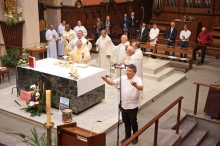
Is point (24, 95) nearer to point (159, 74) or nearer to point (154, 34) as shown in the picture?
point (159, 74)

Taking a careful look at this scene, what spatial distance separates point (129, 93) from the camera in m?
6.02

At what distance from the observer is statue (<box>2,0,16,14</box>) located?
37.5 ft

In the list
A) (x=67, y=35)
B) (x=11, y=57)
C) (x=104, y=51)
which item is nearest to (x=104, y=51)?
(x=104, y=51)

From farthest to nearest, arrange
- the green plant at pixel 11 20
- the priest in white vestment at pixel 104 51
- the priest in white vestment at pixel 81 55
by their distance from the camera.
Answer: the green plant at pixel 11 20 < the priest in white vestment at pixel 104 51 < the priest in white vestment at pixel 81 55

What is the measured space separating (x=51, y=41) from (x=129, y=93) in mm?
8006

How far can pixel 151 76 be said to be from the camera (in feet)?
35.7

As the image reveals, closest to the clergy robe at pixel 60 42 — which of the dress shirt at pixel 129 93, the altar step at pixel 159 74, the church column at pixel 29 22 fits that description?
the church column at pixel 29 22

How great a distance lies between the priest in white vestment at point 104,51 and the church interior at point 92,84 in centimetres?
3

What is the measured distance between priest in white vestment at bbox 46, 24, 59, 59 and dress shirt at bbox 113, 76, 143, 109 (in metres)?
7.54

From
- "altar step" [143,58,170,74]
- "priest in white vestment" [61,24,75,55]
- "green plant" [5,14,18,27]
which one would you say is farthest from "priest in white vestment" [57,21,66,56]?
"altar step" [143,58,170,74]

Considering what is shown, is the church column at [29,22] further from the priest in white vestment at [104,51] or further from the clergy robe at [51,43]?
the priest in white vestment at [104,51]

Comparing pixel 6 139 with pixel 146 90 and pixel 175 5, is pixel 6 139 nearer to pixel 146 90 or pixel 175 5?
pixel 146 90

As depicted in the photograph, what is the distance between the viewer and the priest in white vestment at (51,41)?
1314 centimetres

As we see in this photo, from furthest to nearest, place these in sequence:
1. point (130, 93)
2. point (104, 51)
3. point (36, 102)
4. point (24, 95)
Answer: point (104, 51)
point (24, 95)
point (36, 102)
point (130, 93)
